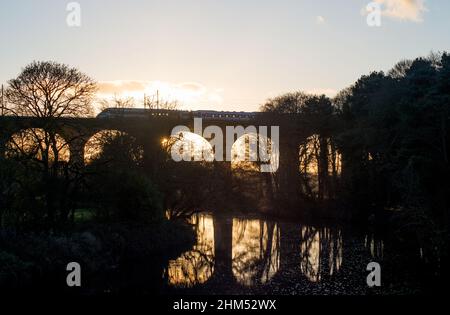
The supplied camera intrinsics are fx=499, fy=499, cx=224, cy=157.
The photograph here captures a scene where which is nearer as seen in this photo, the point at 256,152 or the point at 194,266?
the point at 194,266

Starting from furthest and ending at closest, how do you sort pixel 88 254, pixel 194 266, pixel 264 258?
1. pixel 264 258
2. pixel 194 266
3. pixel 88 254

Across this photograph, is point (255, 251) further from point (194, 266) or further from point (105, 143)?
point (105, 143)

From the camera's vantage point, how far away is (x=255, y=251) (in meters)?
27.2

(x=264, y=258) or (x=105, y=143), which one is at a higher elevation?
(x=105, y=143)

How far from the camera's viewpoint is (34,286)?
57.3 feet

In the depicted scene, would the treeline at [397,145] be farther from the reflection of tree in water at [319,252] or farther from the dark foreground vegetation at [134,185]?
the reflection of tree in water at [319,252]

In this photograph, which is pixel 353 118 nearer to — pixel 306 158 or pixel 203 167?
pixel 306 158

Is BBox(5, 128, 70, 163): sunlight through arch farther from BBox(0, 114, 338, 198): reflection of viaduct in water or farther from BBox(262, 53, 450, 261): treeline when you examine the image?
BBox(262, 53, 450, 261): treeline

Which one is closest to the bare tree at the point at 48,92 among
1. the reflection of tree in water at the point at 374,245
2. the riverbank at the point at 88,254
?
the riverbank at the point at 88,254

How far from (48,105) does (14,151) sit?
2.91 meters

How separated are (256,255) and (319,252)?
3387 millimetres

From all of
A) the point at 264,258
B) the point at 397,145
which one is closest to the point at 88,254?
the point at 264,258

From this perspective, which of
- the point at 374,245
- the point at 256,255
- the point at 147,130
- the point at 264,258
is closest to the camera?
the point at 264,258

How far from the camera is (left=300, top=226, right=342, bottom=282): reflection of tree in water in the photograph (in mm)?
21188
